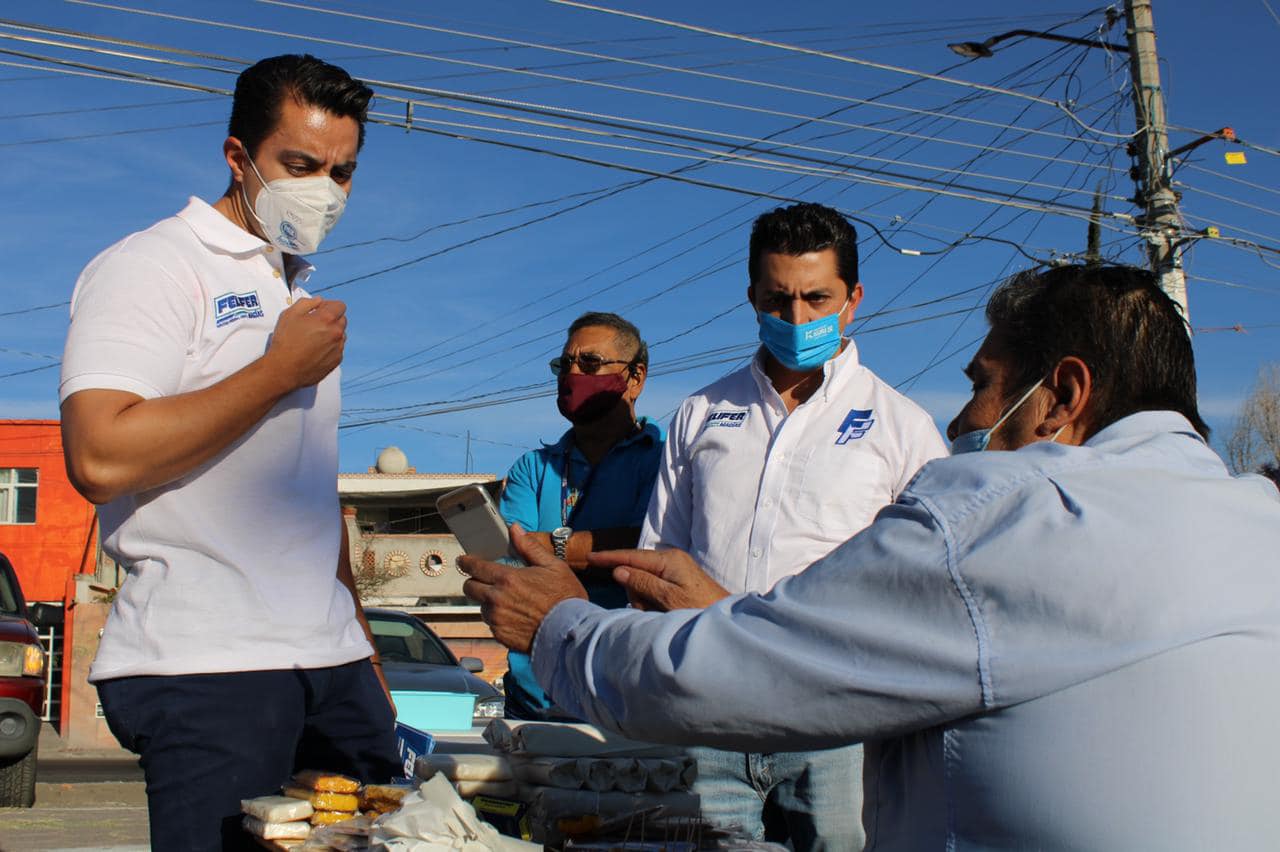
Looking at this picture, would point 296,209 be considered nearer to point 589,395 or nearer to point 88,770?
point 589,395

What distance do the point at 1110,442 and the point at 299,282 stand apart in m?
2.04

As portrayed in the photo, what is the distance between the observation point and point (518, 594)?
219cm

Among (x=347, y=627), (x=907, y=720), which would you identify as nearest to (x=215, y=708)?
(x=347, y=627)

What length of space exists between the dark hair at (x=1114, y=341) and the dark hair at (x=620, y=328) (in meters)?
2.69

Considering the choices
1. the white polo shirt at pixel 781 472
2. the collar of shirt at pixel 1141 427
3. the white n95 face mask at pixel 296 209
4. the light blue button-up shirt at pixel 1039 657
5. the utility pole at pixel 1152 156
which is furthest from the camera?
the utility pole at pixel 1152 156

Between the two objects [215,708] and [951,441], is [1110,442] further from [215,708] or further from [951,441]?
[215,708]

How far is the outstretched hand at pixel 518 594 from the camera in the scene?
2178 mm

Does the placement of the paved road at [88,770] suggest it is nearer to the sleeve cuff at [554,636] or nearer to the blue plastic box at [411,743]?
the blue plastic box at [411,743]

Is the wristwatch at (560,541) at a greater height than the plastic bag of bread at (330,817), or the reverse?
the wristwatch at (560,541)

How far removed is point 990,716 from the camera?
1.71 meters

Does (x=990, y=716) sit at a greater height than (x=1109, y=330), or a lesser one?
lesser

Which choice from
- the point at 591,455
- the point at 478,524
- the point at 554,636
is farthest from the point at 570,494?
the point at 554,636

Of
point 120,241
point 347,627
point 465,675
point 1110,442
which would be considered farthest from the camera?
point 465,675

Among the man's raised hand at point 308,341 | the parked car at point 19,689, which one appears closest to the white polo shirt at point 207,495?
the man's raised hand at point 308,341
